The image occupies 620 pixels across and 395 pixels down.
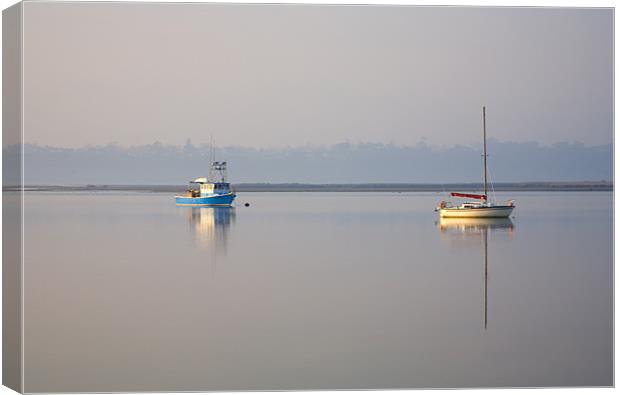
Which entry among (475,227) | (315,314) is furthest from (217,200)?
(315,314)

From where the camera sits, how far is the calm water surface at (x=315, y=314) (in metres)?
7.84

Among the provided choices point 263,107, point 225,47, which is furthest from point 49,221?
point 225,47

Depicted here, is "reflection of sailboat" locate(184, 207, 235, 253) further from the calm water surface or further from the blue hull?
the blue hull

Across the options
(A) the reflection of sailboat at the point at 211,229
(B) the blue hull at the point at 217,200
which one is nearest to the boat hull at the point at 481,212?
(A) the reflection of sailboat at the point at 211,229

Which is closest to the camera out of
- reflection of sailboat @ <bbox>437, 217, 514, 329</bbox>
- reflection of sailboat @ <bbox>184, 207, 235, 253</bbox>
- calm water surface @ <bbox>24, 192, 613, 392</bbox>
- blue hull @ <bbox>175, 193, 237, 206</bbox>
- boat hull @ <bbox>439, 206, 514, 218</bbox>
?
calm water surface @ <bbox>24, 192, 613, 392</bbox>

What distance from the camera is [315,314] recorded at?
1013 centimetres

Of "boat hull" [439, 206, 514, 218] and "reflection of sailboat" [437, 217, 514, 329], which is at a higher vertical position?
"boat hull" [439, 206, 514, 218]

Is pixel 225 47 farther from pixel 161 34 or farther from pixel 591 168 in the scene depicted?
pixel 591 168

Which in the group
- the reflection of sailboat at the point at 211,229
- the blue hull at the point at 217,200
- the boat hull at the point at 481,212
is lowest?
the reflection of sailboat at the point at 211,229

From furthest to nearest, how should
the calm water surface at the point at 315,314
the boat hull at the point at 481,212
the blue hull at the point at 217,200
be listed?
the blue hull at the point at 217,200 < the boat hull at the point at 481,212 < the calm water surface at the point at 315,314

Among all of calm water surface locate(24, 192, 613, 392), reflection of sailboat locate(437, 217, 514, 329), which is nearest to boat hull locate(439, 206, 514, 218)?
reflection of sailboat locate(437, 217, 514, 329)

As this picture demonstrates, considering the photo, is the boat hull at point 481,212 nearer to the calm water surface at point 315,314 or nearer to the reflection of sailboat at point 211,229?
the reflection of sailboat at point 211,229

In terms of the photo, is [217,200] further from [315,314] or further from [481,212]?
[315,314]

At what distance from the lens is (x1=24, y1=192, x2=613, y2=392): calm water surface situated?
7844mm
